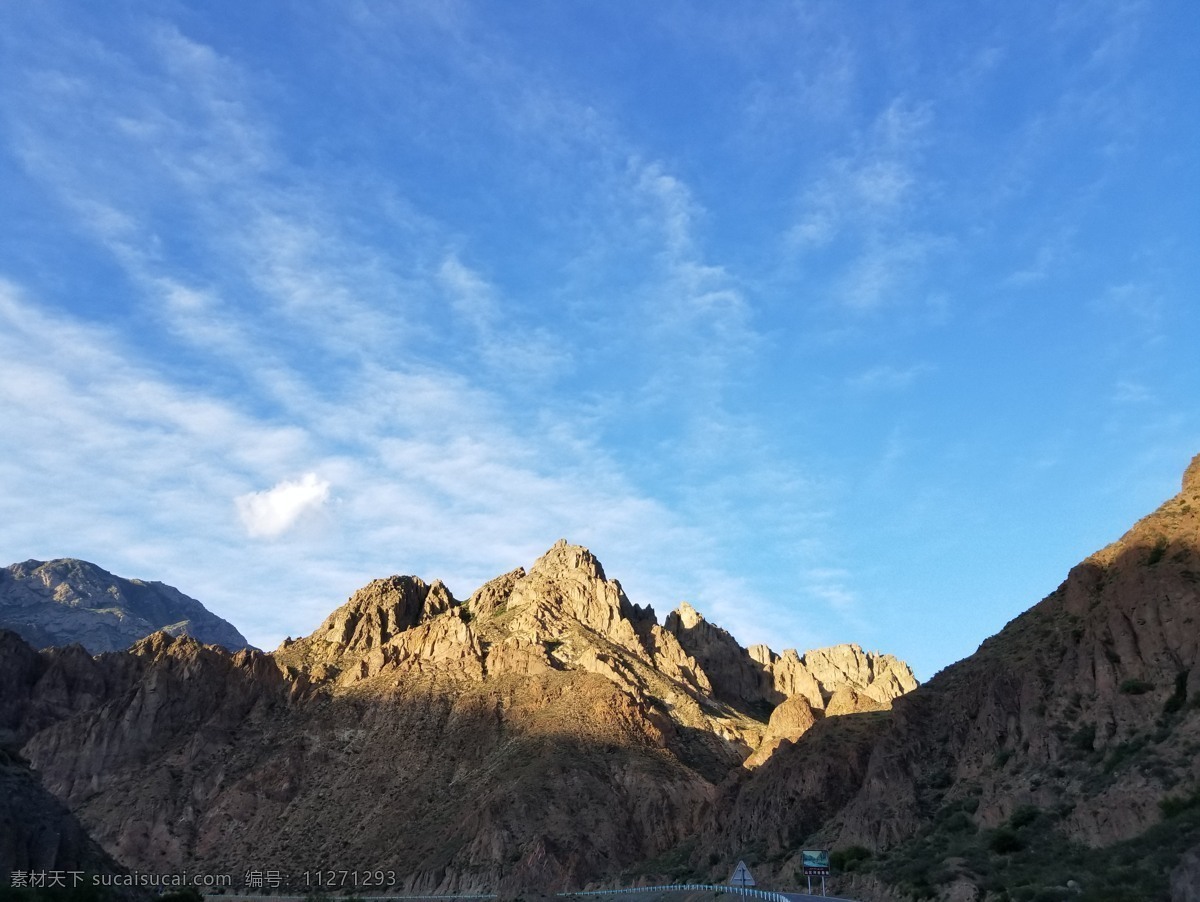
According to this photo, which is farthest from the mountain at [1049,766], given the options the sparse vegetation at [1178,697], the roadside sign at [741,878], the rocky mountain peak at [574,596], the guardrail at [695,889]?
the rocky mountain peak at [574,596]

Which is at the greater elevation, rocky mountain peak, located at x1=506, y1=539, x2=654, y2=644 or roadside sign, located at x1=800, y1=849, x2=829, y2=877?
rocky mountain peak, located at x1=506, y1=539, x2=654, y2=644

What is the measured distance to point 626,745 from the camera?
4368 inches

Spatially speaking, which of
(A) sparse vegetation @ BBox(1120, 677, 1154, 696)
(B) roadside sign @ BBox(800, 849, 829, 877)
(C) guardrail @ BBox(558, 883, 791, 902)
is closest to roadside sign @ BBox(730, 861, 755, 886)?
(C) guardrail @ BBox(558, 883, 791, 902)

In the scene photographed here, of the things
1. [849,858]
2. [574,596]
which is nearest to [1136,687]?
[849,858]

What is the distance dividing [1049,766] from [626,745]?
6686 centimetres

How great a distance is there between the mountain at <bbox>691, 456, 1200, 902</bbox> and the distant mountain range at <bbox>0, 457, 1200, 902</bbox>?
0.59 ft

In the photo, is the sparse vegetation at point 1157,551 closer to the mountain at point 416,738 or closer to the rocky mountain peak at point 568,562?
the mountain at point 416,738

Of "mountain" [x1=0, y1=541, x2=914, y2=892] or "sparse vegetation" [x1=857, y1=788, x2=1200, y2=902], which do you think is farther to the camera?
"mountain" [x1=0, y1=541, x2=914, y2=892]

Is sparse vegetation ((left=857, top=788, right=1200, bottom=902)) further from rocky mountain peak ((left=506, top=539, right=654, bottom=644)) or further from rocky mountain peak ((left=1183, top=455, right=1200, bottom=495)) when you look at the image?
rocky mountain peak ((left=506, top=539, right=654, bottom=644))

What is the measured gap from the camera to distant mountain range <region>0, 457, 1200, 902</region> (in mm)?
44688

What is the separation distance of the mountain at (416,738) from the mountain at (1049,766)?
78.9ft

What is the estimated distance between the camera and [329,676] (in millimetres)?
133250

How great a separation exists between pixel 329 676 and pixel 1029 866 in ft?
358

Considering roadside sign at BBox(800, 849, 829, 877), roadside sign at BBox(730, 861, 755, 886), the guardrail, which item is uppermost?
roadside sign at BBox(800, 849, 829, 877)
